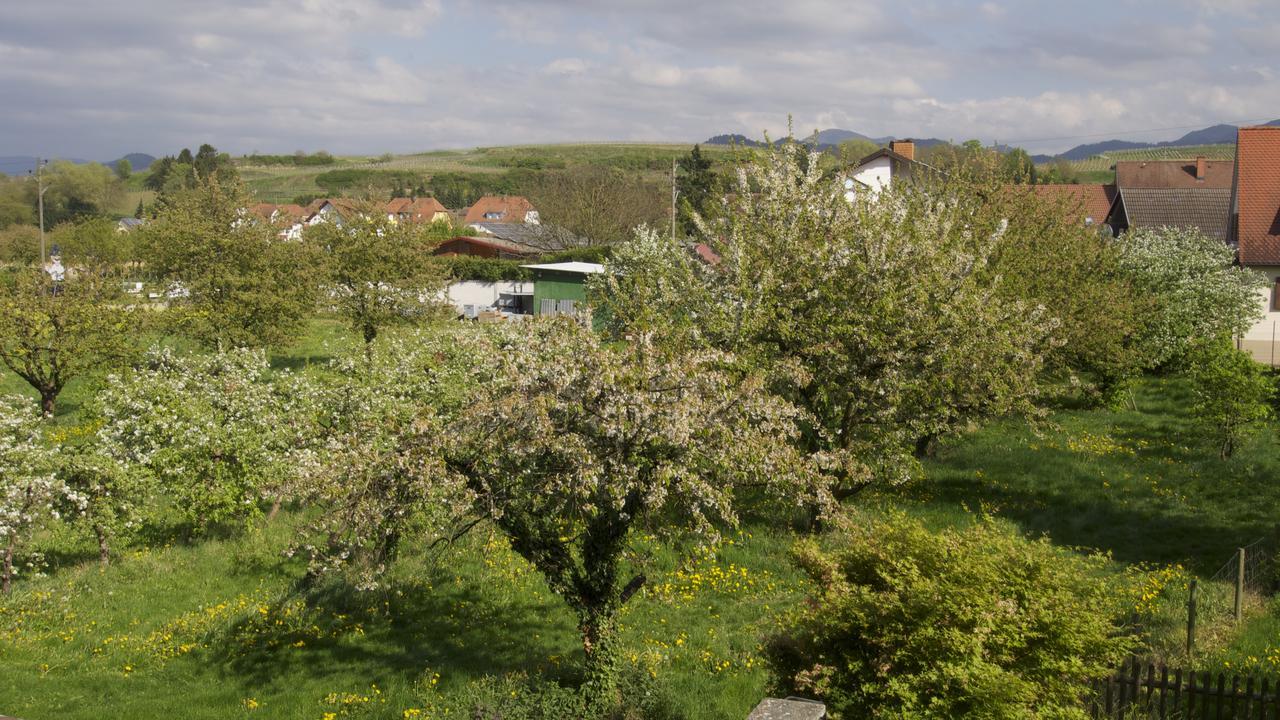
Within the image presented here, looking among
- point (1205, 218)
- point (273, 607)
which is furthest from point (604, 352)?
point (1205, 218)

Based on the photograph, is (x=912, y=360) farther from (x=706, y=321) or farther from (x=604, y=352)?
(x=604, y=352)

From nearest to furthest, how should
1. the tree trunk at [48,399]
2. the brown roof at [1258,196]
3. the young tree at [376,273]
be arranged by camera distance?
the tree trunk at [48,399], the young tree at [376,273], the brown roof at [1258,196]

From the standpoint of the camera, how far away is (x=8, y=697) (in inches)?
544

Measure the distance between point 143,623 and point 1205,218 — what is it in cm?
6066

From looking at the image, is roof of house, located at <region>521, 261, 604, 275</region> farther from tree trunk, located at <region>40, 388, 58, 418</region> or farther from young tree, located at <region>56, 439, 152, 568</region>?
young tree, located at <region>56, 439, 152, 568</region>

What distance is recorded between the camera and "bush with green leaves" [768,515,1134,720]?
8867 mm

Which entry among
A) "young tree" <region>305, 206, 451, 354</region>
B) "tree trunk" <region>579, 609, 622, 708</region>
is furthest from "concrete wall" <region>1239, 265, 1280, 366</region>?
"tree trunk" <region>579, 609, 622, 708</region>

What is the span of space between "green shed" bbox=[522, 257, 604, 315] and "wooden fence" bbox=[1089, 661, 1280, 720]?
44.8 m

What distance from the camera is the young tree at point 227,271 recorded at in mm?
37344

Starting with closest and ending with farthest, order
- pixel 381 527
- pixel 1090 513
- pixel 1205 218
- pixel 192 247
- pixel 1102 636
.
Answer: pixel 1102 636
pixel 381 527
pixel 1090 513
pixel 192 247
pixel 1205 218

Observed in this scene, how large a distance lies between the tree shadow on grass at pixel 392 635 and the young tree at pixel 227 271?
22761 millimetres

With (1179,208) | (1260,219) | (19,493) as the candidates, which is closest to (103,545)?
(19,493)

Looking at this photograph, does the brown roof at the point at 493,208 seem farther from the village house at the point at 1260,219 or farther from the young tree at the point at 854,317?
the young tree at the point at 854,317

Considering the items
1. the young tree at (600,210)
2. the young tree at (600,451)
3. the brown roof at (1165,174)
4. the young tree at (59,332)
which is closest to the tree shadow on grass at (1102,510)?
the young tree at (600,451)
